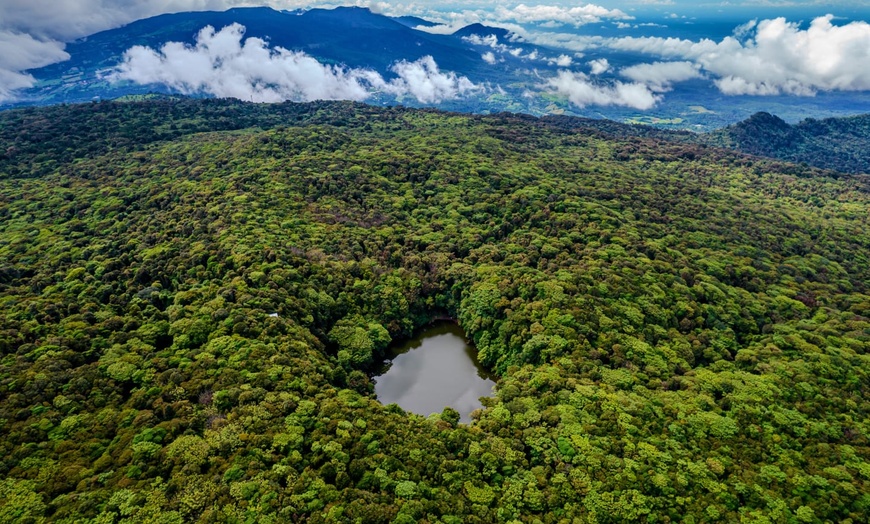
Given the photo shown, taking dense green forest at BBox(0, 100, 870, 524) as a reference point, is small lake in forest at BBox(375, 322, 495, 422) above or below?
below

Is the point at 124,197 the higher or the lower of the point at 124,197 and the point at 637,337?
the higher

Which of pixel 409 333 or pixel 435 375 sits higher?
pixel 409 333

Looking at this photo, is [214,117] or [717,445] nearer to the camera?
[717,445]

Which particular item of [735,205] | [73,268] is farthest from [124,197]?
[735,205]

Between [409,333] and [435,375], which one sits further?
[409,333]

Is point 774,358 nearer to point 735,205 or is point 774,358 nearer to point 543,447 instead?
point 543,447
